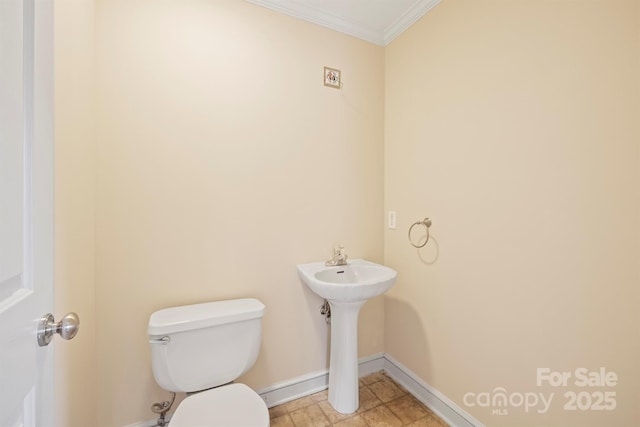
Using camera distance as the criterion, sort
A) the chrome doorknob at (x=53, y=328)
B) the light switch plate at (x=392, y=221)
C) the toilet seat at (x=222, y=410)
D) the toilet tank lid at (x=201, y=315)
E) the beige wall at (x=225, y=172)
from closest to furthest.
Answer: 1. the chrome doorknob at (x=53, y=328)
2. the toilet seat at (x=222, y=410)
3. the toilet tank lid at (x=201, y=315)
4. the beige wall at (x=225, y=172)
5. the light switch plate at (x=392, y=221)

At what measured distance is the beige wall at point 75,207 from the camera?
857 mm

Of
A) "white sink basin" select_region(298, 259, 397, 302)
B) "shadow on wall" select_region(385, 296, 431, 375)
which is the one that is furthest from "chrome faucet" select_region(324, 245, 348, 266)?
"shadow on wall" select_region(385, 296, 431, 375)

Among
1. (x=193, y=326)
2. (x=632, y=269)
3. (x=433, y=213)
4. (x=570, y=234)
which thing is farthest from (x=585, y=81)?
(x=193, y=326)

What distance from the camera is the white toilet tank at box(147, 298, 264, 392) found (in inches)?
45.6

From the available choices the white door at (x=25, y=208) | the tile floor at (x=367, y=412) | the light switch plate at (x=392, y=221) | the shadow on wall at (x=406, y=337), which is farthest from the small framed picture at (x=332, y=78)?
the tile floor at (x=367, y=412)

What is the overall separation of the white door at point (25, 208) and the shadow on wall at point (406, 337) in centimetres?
168

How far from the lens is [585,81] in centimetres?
98

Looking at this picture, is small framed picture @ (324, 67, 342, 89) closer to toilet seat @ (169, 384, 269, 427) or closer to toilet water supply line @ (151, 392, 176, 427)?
toilet seat @ (169, 384, 269, 427)

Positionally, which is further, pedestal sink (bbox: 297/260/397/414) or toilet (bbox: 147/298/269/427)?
pedestal sink (bbox: 297/260/397/414)

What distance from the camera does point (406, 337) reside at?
5.81ft

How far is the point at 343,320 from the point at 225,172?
107 centimetres

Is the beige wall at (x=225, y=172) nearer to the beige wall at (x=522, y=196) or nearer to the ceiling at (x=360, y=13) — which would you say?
the ceiling at (x=360, y=13)

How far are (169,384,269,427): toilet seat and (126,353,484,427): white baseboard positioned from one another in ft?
1.63

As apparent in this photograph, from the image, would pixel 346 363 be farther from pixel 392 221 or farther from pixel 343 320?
pixel 392 221
